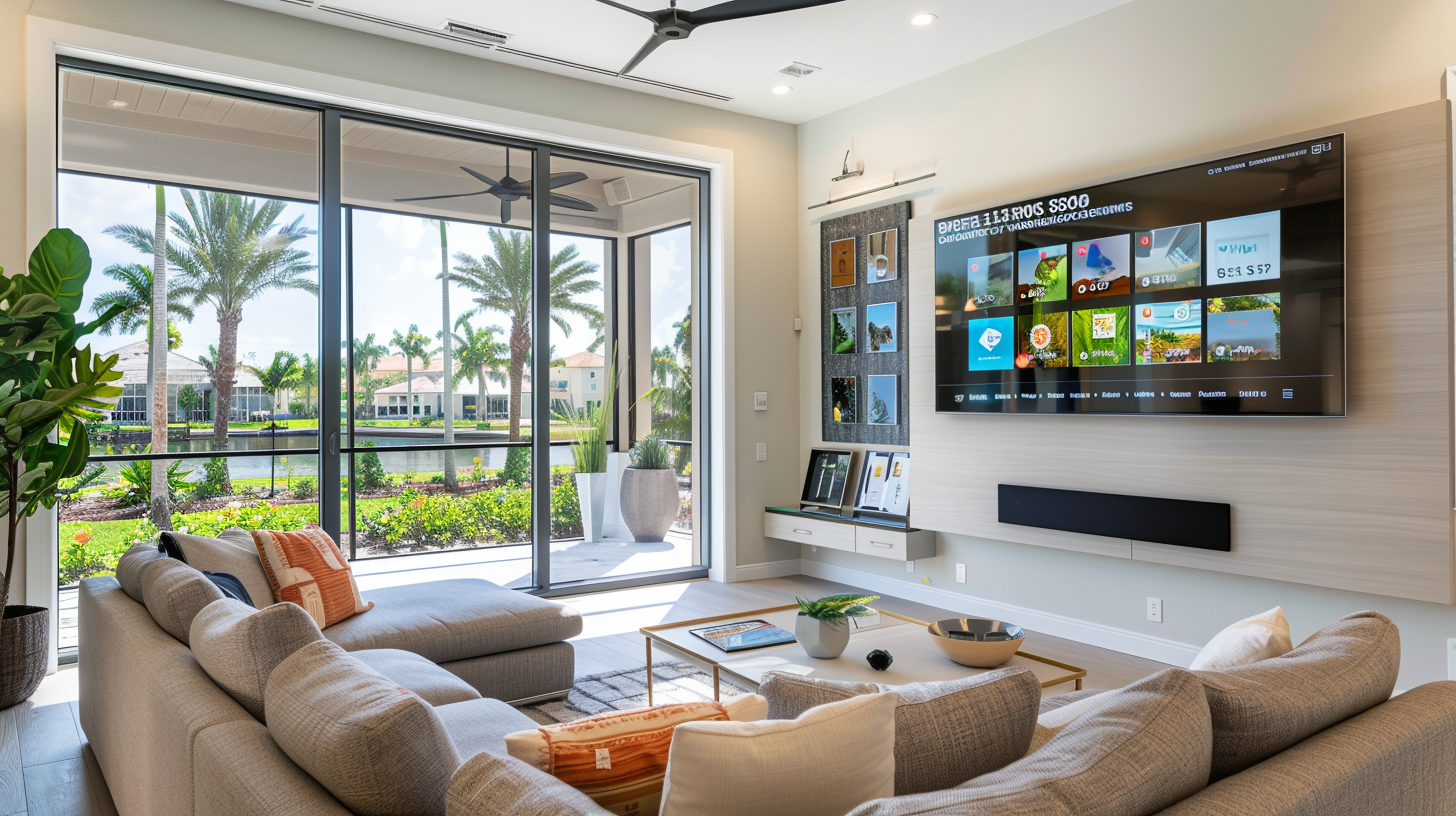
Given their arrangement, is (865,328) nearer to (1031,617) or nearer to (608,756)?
(1031,617)

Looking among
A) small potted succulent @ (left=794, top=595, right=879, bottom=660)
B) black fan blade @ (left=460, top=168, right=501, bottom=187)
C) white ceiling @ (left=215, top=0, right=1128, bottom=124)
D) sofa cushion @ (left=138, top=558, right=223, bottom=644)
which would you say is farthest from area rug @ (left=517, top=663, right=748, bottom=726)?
white ceiling @ (left=215, top=0, right=1128, bottom=124)

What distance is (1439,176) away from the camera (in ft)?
10.3

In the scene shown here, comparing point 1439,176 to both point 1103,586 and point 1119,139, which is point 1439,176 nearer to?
point 1119,139

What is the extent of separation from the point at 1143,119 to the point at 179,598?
14.0 ft

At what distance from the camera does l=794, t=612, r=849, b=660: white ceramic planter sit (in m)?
2.83

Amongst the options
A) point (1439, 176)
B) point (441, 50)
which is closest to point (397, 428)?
point (441, 50)

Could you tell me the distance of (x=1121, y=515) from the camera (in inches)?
161

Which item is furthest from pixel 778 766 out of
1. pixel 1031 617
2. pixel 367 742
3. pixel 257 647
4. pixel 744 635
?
pixel 1031 617

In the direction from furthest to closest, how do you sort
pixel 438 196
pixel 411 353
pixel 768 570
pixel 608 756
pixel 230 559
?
pixel 768 570 → pixel 438 196 → pixel 411 353 → pixel 230 559 → pixel 608 756

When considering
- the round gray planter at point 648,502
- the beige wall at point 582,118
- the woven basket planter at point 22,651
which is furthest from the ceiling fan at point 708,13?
the woven basket planter at point 22,651

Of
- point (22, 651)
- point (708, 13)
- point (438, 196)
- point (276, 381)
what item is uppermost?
point (708, 13)

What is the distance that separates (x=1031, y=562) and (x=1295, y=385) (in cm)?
163

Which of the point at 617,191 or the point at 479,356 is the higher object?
the point at 617,191

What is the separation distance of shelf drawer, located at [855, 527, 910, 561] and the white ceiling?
2.65 meters
